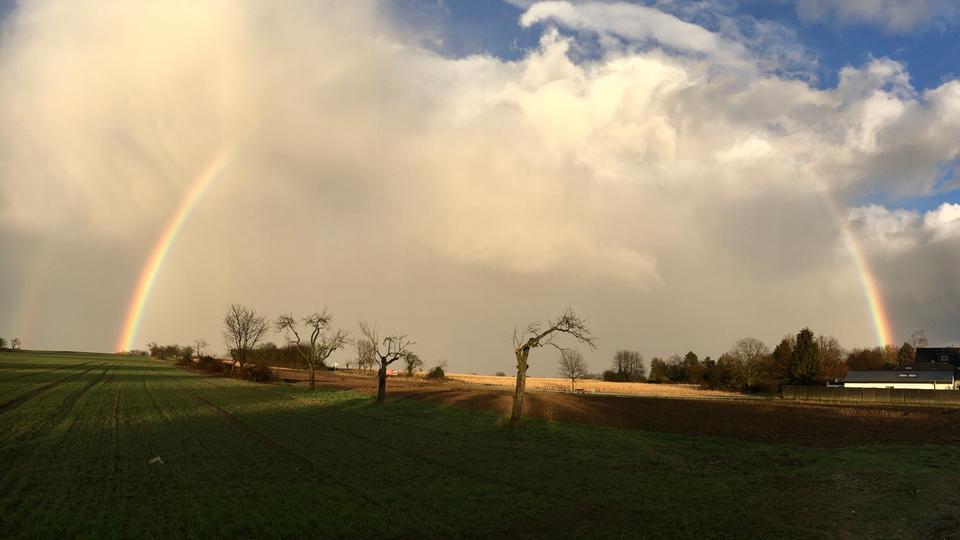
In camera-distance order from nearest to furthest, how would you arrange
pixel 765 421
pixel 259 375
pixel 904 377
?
1. pixel 765 421
2. pixel 259 375
3. pixel 904 377

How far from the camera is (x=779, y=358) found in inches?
4929

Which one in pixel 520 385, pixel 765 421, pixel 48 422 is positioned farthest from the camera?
pixel 765 421

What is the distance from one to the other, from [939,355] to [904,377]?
52987mm

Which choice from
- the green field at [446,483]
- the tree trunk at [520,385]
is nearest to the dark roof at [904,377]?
the green field at [446,483]

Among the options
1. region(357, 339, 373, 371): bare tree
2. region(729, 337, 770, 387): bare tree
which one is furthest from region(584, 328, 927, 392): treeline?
region(357, 339, 373, 371): bare tree

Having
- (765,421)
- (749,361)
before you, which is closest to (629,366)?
(749,361)

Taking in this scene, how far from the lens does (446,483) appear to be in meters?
19.6

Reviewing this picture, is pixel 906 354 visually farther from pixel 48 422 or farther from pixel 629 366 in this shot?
pixel 48 422

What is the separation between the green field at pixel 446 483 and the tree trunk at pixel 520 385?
51.0 inches

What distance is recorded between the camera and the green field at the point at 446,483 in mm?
14430

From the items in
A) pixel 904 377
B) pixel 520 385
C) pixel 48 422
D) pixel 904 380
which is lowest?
pixel 48 422

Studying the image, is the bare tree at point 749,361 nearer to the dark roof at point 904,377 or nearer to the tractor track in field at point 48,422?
the dark roof at point 904,377

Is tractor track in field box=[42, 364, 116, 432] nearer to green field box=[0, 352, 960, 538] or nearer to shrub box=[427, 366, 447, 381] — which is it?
green field box=[0, 352, 960, 538]

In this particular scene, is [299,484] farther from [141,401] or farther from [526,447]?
[141,401]
